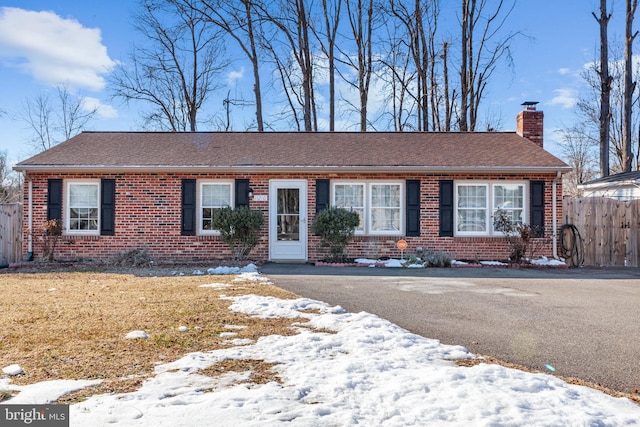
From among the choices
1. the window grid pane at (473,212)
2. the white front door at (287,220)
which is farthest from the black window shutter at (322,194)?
the window grid pane at (473,212)

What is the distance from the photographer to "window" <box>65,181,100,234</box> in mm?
12828

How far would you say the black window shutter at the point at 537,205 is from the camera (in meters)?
12.7

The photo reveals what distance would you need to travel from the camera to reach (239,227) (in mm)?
12094

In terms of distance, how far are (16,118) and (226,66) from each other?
40.0 ft

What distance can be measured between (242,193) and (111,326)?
8.16 meters

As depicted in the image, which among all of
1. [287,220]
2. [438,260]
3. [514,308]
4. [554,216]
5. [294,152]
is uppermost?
[294,152]

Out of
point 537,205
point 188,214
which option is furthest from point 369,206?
point 188,214

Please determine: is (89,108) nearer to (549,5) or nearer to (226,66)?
(226,66)

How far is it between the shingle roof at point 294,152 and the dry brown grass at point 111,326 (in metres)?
5.19

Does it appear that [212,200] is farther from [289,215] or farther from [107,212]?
[107,212]

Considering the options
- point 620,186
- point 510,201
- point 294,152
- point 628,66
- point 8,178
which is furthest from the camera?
point 8,178

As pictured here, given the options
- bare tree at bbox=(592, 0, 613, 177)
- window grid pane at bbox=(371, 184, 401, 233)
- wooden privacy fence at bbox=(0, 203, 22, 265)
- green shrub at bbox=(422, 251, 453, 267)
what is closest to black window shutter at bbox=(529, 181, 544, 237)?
green shrub at bbox=(422, 251, 453, 267)

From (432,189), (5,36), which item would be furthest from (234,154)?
(5,36)

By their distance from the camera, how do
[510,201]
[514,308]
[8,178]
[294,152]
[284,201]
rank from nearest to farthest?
1. [514,308]
2. [510,201]
3. [284,201]
4. [294,152]
5. [8,178]
